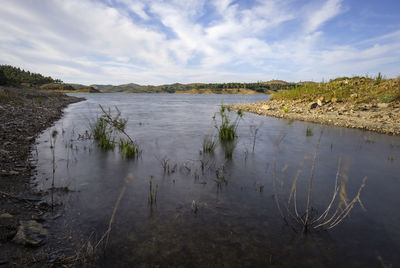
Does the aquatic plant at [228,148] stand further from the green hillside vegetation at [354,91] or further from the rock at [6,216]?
the green hillside vegetation at [354,91]

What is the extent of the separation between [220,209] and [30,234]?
3046 millimetres

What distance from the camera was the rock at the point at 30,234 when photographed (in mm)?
3023

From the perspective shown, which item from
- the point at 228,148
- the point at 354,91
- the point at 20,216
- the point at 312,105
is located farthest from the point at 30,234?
the point at 354,91

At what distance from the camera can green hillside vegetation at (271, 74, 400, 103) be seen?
1795 cm

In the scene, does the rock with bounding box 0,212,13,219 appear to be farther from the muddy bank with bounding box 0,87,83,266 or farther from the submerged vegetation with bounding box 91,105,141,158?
the submerged vegetation with bounding box 91,105,141,158

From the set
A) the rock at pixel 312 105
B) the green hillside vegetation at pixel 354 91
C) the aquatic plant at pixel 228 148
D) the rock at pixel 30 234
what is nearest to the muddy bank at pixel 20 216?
the rock at pixel 30 234

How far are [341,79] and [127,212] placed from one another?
28678mm

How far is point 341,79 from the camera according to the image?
83.6ft

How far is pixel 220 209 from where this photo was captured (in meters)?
4.33

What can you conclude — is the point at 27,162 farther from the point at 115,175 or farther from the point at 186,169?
the point at 186,169

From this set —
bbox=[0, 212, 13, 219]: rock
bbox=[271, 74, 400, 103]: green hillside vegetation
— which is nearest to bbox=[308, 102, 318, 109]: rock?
bbox=[271, 74, 400, 103]: green hillside vegetation

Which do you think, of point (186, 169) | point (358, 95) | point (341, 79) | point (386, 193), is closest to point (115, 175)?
point (186, 169)

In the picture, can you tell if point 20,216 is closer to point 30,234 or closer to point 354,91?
point 30,234

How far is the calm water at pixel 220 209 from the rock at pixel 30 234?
24 centimetres
